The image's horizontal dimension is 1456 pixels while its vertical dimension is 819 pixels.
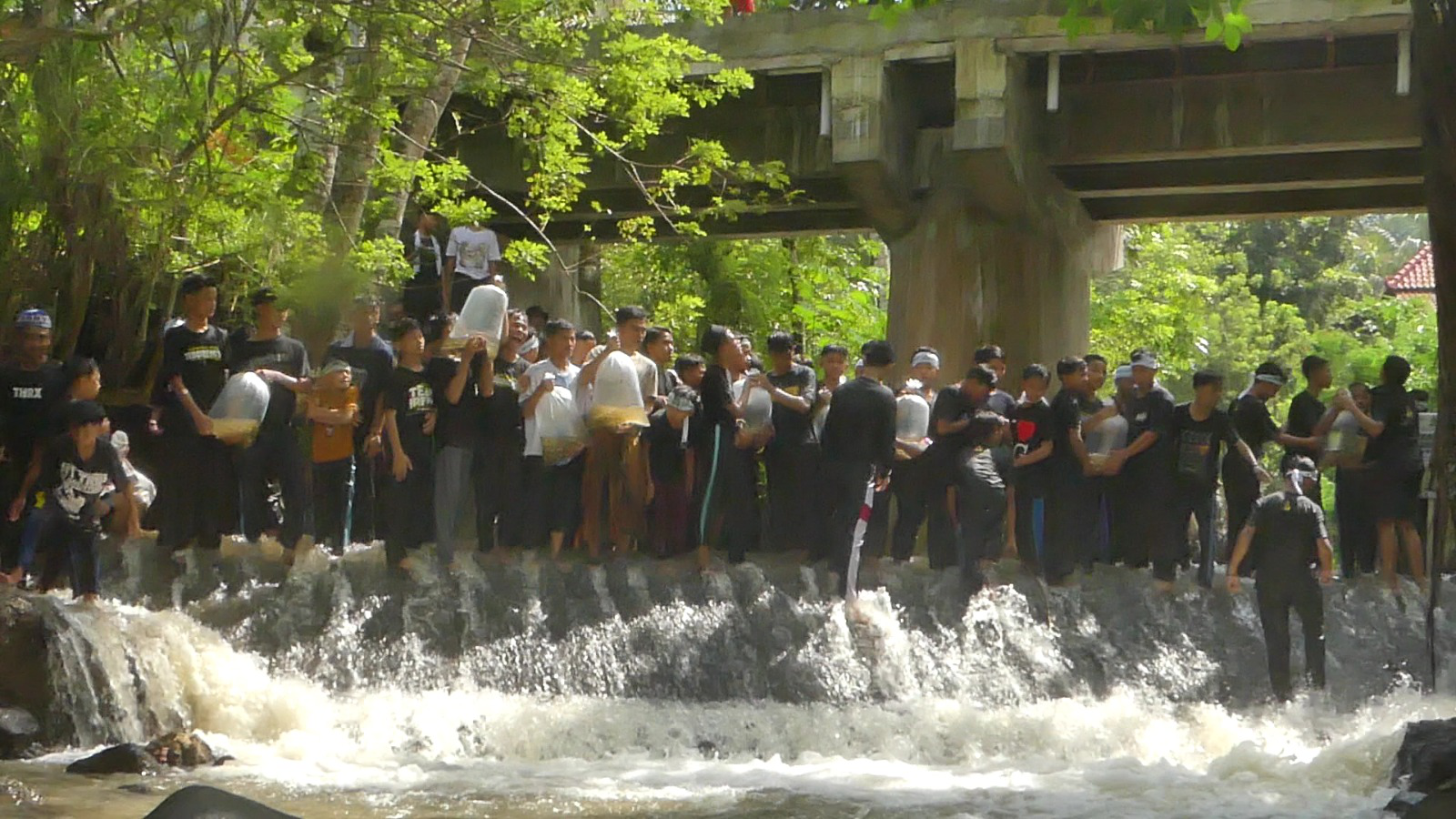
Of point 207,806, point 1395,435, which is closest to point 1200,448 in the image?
point 1395,435

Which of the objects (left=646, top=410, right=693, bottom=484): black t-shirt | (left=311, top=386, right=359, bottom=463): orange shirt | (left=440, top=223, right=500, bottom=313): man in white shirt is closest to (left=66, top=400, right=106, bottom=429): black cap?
(left=311, top=386, right=359, bottom=463): orange shirt

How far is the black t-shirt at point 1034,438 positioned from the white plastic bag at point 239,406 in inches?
190

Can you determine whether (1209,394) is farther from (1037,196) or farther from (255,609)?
(255,609)

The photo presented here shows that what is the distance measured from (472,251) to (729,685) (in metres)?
4.19

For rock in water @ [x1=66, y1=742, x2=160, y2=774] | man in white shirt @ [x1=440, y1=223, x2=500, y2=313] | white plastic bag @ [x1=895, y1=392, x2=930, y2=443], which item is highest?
man in white shirt @ [x1=440, y1=223, x2=500, y2=313]

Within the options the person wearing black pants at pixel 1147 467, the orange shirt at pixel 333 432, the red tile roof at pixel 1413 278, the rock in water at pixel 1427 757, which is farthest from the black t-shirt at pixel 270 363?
the red tile roof at pixel 1413 278

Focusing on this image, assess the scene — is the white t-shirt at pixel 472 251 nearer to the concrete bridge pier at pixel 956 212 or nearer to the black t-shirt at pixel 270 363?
the black t-shirt at pixel 270 363

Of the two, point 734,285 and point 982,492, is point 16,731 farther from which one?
point 734,285

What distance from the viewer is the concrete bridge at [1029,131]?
48.7 ft

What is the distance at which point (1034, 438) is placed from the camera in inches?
488

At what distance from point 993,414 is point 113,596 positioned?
574cm

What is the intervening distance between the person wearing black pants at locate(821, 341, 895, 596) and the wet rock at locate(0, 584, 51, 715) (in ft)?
15.7

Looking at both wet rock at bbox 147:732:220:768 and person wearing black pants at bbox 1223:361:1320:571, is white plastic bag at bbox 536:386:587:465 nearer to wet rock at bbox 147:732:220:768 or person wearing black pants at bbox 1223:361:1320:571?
wet rock at bbox 147:732:220:768

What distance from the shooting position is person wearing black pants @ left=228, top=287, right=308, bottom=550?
38.3ft
